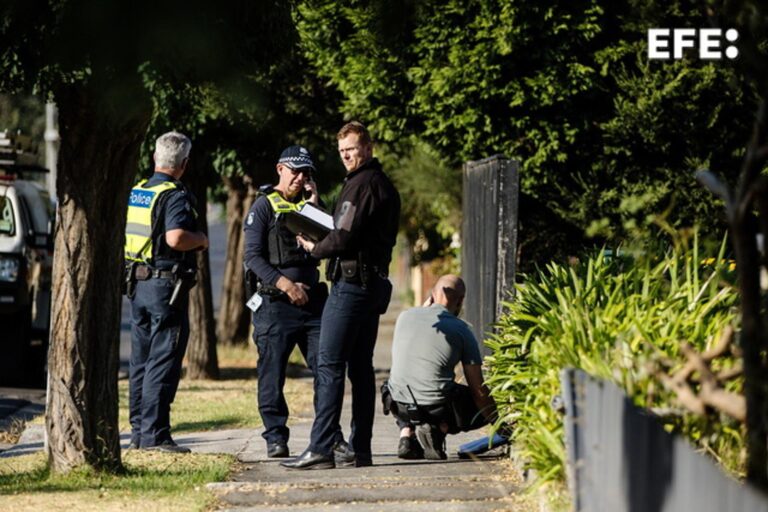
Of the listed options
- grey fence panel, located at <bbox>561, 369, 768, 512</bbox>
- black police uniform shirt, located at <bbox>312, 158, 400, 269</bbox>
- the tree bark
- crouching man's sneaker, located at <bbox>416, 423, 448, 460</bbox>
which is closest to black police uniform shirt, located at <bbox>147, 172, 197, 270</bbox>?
black police uniform shirt, located at <bbox>312, 158, 400, 269</bbox>

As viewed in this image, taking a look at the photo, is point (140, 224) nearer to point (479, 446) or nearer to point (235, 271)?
point (479, 446)

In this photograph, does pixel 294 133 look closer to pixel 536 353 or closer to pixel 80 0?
pixel 536 353

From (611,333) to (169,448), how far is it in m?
3.36

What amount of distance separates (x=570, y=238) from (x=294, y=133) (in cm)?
332

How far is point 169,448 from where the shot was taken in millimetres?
8750

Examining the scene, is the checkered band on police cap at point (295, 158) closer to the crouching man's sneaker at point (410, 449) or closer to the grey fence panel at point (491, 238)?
the crouching man's sneaker at point (410, 449)

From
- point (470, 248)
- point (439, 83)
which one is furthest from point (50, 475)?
point (439, 83)

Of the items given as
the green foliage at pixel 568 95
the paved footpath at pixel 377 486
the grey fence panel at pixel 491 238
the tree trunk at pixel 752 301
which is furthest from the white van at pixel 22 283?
the tree trunk at pixel 752 301

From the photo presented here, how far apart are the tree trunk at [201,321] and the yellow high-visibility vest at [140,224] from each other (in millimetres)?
5829

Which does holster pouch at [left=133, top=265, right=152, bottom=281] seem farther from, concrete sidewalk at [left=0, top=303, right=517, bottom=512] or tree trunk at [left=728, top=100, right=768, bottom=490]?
tree trunk at [left=728, top=100, right=768, bottom=490]

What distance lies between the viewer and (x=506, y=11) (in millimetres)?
13484

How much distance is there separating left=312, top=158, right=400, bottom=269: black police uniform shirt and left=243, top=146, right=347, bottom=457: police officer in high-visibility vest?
55 centimetres

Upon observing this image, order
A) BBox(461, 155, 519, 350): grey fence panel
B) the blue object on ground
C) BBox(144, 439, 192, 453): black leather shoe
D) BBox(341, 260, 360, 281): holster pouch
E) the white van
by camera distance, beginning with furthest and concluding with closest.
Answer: the white van
BBox(461, 155, 519, 350): grey fence panel
BBox(144, 439, 192, 453): black leather shoe
the blue object on ground
BBox(341, 260, 360, 281): holster pouch

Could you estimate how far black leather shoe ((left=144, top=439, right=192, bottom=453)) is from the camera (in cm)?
870
